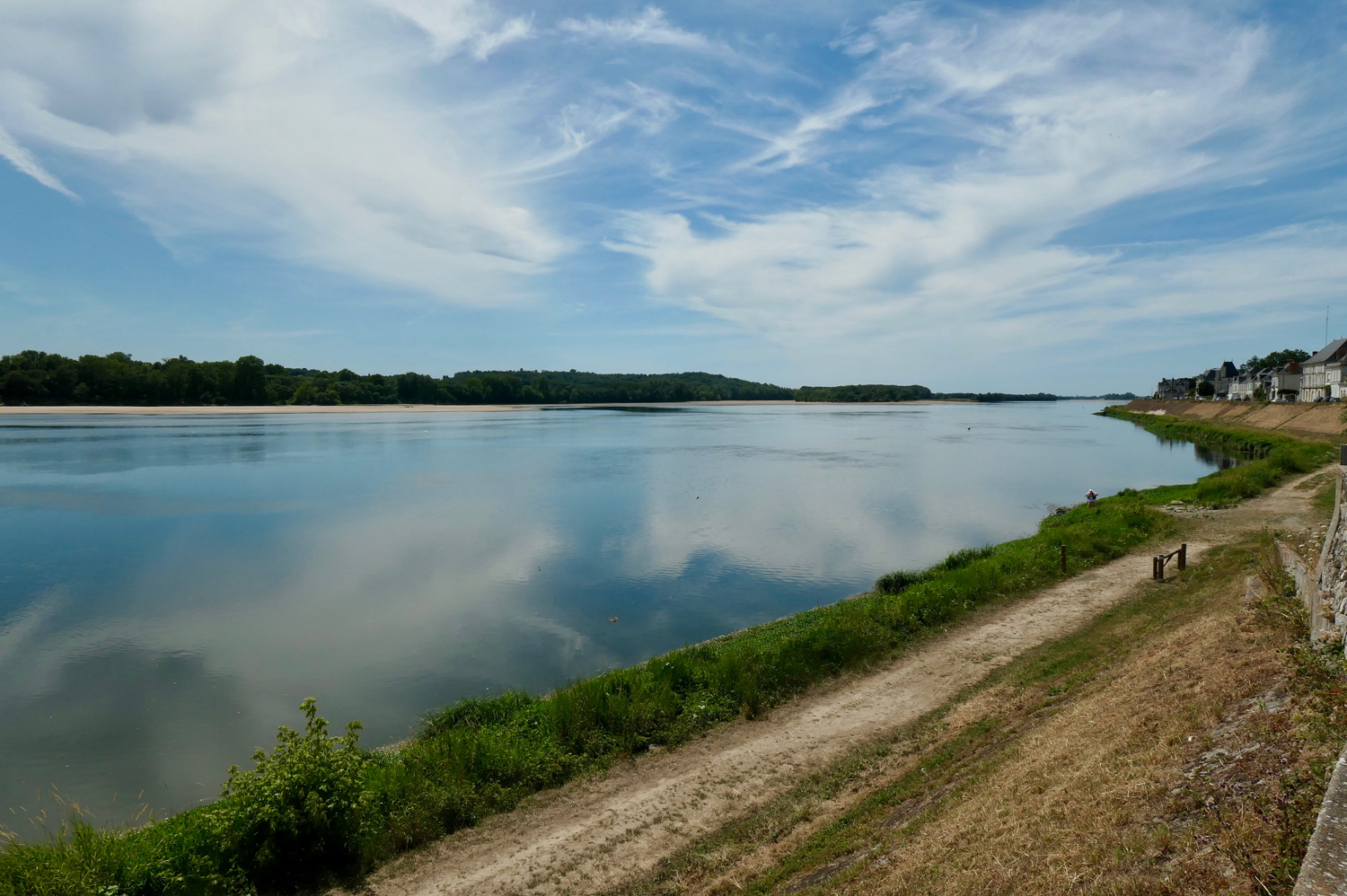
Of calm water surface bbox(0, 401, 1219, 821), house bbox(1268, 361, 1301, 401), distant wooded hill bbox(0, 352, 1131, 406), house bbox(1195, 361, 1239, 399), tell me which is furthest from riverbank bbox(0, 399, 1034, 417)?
house bbox(1268, 361, 1301, 401)

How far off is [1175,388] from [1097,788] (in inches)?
6560

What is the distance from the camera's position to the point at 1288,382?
262 feet

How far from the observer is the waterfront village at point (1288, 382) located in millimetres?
64125

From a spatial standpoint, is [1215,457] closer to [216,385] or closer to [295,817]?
[295,817]

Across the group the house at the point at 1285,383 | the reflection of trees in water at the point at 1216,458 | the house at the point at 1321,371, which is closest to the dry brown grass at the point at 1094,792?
the reflection of trees in water at the point at 1216,458

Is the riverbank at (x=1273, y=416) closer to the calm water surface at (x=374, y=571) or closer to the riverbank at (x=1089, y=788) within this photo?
the calm water surface at (x=374, y=571)

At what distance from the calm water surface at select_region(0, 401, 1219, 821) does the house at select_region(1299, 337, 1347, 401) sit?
130ft

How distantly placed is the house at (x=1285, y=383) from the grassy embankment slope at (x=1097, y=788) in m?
90.9

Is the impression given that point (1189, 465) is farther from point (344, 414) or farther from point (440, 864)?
point (344, 414)

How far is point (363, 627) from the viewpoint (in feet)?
46.2

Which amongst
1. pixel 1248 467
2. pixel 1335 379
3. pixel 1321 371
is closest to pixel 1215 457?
pixel 1248 467

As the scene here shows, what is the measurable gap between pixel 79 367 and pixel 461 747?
119 metres

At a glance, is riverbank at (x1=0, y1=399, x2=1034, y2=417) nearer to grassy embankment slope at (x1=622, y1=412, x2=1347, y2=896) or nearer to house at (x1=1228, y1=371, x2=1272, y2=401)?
house at (x1=1228, y1=371, x2=1272, y2=401)

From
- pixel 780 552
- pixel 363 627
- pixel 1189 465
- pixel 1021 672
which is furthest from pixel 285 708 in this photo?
pixel 1189 465
